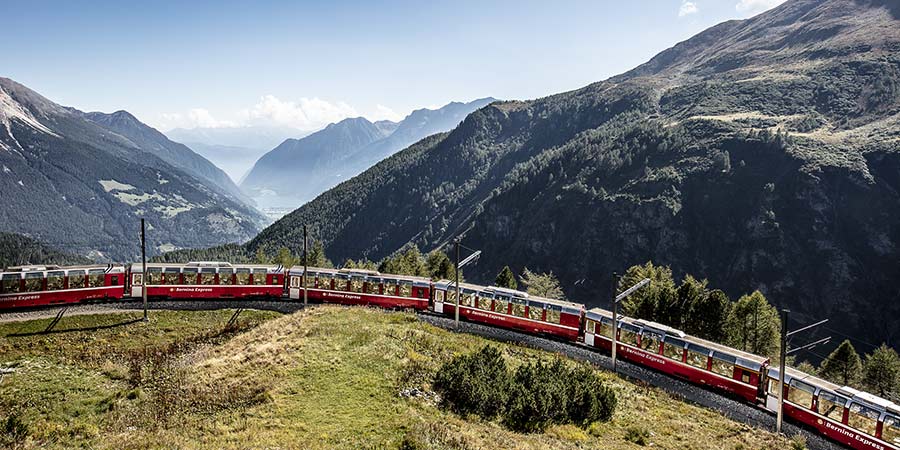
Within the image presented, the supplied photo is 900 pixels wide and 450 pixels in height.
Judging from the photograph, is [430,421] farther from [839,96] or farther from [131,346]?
[839,96]

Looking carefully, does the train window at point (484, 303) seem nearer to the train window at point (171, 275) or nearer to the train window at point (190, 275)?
the train window at point (190, 275)

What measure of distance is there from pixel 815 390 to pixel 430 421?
76.4ft

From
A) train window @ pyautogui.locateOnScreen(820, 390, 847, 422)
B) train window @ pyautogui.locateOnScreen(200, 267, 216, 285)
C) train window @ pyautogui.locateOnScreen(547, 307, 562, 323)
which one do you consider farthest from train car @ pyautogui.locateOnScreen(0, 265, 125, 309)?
train window @ pyautogui.locateOnScreen(820, 390, 847, 422)

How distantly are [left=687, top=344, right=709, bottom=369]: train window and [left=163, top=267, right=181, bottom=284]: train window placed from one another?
44634mm

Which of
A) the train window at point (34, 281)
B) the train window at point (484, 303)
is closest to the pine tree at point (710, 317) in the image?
the train window at point (484, 303)

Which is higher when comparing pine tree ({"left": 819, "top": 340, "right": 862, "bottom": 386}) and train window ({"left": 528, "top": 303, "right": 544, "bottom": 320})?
train window ({"left": 528, "top": 303, "right": 544, "bottom": 320})

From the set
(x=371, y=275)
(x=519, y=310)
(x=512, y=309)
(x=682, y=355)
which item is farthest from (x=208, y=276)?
(x=682, y=355)

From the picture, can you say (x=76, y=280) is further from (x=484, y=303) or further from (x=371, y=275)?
(x=484, y=303)

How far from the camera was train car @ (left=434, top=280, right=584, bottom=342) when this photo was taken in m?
43.2

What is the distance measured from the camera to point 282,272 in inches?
2060

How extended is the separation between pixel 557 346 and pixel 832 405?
58.3ft

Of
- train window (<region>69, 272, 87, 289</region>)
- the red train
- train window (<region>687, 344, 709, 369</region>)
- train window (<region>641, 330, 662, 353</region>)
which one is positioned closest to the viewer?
the red train

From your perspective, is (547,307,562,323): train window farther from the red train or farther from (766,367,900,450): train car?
(766,367,900,450): train car

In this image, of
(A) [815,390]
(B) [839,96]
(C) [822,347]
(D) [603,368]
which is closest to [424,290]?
(D) [603,368]
